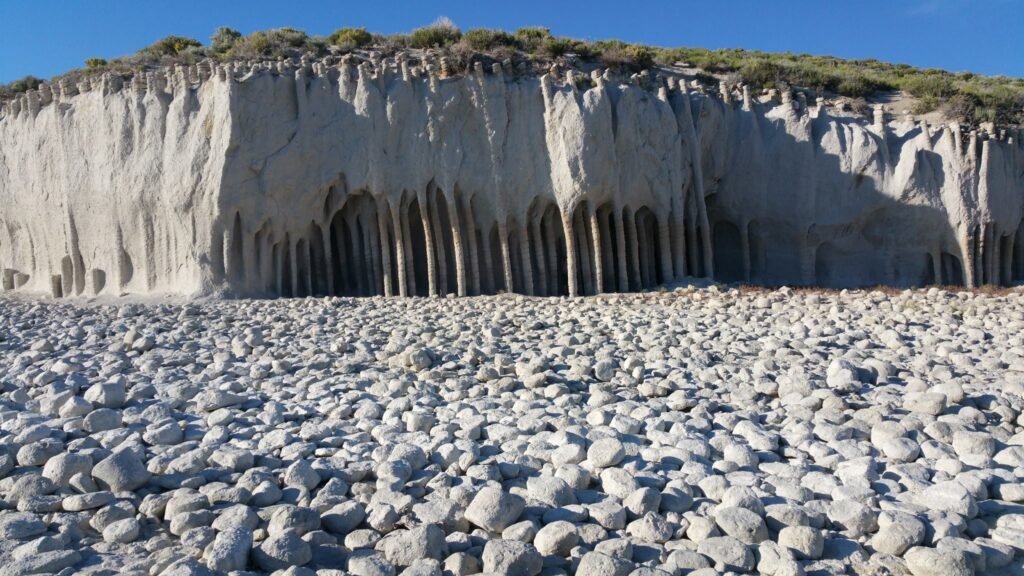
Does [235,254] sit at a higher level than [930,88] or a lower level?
lower

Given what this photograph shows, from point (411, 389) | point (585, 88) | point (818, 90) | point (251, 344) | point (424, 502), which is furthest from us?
point (818, 90)

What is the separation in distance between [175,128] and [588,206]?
31.6 ft

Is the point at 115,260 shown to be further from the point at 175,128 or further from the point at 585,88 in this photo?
the point at 585,88

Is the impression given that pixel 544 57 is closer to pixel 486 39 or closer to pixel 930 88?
pixel 486 39

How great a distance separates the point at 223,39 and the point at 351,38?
5.14 m

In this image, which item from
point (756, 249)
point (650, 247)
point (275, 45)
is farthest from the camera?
point (756, 249)

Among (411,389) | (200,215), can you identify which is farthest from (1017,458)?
(200,215)

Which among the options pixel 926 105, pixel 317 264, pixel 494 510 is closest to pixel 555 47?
pixel 317 264

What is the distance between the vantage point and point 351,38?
18.8 meters

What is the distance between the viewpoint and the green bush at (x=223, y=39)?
1939 cm

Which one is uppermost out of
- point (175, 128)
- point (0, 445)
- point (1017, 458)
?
point (175, 128)

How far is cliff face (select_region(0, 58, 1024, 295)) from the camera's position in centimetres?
1470

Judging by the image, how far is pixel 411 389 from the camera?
5449mm

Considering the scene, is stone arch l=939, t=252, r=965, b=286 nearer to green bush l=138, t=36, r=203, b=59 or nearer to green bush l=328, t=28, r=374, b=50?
green bush l=328, t=28, r=374, b=50
